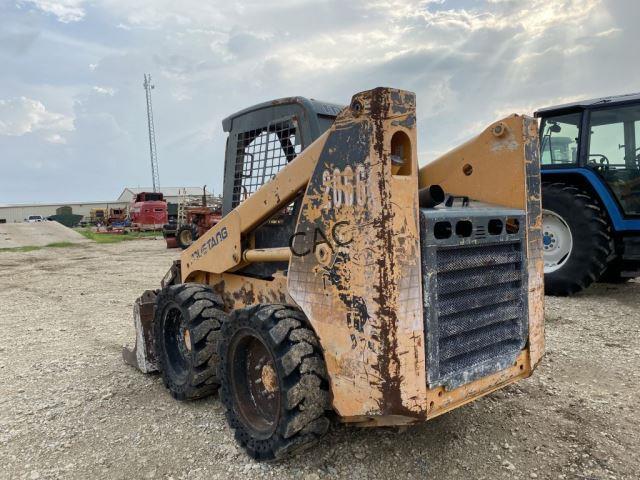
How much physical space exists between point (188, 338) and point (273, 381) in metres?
1.14

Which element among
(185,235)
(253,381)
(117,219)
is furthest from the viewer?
(117,219)

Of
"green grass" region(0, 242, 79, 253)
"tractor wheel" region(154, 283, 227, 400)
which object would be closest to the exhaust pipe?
"tractor wheel" region(154, 283, 227, 400)

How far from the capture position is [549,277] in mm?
7109

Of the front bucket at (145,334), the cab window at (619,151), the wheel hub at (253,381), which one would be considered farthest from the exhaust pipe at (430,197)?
the cab window at (619,151)

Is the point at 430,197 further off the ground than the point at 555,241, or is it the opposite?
the point at 430,197

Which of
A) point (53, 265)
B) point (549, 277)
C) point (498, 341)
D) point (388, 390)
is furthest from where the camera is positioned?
point (53, 265)

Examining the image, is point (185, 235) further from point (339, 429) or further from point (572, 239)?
point (339, 429)

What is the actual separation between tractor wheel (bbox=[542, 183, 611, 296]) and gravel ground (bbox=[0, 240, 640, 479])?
1297 millimetres

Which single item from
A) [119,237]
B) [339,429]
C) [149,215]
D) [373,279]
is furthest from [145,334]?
[149,215]

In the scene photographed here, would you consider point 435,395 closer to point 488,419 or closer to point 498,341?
point 498,341

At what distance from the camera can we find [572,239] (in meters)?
6.95

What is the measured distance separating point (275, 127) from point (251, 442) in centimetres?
205

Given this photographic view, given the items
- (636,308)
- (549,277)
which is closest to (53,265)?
(549,277)

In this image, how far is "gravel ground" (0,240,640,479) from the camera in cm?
284
